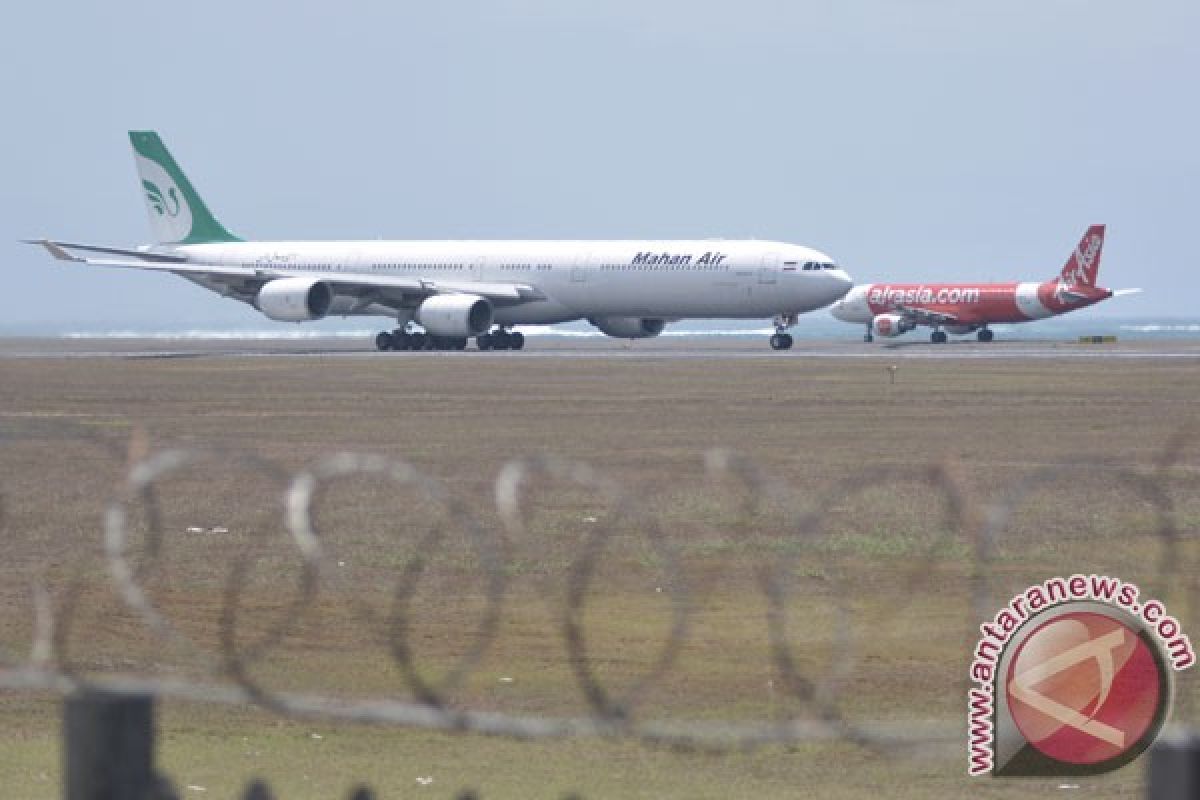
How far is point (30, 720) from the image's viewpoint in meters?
14.4

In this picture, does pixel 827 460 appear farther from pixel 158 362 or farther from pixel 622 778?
pixel 158 362

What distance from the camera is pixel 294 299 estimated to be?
8575cm

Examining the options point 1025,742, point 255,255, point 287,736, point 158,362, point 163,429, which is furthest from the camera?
point 255,255

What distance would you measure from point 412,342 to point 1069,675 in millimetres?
83012

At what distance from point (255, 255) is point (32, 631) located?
7974cm

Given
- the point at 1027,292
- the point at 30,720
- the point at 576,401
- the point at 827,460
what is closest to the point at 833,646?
the point at 30,720

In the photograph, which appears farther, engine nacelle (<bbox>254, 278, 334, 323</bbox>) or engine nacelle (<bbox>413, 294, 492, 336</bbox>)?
engine nacelle (<bbox>254, 278, 334, 323</bbox>)

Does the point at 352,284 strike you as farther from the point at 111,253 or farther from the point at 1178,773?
the point at 1178,773

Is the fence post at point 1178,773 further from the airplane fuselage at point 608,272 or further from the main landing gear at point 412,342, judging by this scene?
the main landing gear at point 412,342

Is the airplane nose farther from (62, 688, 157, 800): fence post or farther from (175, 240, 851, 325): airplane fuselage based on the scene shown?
(62, 688, 157, 800): fence post

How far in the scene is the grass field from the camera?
44.2 ft

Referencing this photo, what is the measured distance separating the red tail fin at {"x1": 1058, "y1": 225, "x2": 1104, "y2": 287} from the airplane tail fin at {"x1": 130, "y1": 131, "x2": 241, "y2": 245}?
46.3m

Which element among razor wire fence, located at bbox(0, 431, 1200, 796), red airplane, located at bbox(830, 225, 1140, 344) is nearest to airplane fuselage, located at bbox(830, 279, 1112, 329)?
red airplane, located at bbox(830, 225, 1140, 344)

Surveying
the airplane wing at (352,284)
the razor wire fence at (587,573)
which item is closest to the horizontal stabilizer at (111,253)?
the airplane wing at (352,284)
